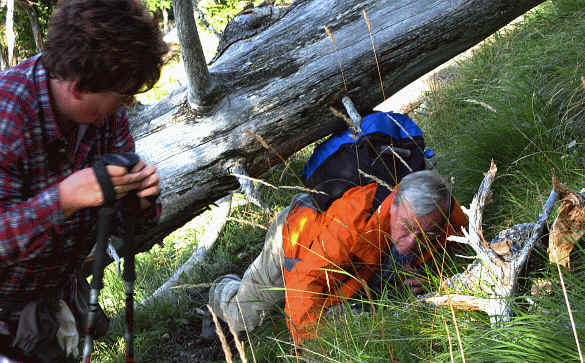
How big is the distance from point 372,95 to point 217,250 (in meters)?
2.30

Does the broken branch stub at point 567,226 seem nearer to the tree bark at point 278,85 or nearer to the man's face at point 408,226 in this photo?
the man's face at point 408,226

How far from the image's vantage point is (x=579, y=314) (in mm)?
1681

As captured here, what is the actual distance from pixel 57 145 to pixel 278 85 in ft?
5.83

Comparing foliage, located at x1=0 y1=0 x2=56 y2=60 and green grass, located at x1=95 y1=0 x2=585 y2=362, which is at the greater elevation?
foliage, located at x1=0 y1=0 x2=56 y2=60

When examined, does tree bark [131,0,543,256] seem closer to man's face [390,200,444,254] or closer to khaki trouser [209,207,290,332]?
khaki trouser [209,207,290,332]

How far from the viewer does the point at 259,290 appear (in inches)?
142

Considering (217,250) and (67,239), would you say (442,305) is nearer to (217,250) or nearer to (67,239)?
(67,239)

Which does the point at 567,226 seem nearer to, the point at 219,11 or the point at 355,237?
the point at 355,237

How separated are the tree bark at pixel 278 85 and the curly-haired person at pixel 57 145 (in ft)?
3.89

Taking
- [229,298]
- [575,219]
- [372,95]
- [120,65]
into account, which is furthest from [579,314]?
[229,298]

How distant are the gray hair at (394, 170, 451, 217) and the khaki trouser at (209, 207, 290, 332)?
3.41ft

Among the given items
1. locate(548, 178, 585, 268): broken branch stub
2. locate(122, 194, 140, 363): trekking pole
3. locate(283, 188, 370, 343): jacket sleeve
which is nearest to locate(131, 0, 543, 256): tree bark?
locate(283, 188, 370, 343): jacket sleeve

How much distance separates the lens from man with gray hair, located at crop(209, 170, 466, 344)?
2729 millimetres

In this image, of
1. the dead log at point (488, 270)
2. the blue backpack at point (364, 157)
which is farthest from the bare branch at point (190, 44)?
the dead log at point (488, 270)
